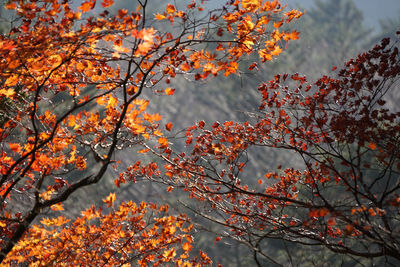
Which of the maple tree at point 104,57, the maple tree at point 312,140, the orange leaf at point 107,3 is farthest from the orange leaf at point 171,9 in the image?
the maple tree at point 312,140

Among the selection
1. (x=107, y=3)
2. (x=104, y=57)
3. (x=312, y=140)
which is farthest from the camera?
(x=312, y=140)

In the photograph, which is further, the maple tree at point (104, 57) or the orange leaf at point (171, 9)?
the orange leaf at point (171, 9)

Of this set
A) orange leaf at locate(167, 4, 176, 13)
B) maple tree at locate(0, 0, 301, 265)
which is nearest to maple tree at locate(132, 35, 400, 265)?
maple tree at locate(0, 0, 301, 265)

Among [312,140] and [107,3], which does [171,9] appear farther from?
[312,140]

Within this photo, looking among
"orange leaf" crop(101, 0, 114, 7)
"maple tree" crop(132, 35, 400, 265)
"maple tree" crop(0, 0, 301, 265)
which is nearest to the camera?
"maple tree" crop(0, 0, 301, 265)

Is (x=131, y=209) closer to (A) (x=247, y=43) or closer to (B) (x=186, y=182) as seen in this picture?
(B) (x=186, y=182)

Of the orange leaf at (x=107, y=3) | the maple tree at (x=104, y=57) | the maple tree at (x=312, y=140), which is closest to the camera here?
the maple tree at (x=104, y=57)

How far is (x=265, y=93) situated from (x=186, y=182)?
2481 mm

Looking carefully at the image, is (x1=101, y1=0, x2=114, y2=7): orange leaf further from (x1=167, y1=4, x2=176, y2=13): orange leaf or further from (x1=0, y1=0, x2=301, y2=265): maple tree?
(x1=167, y1=4, x2=176, y2=13): orange leaf

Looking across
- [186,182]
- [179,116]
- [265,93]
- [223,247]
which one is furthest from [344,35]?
[186,182]

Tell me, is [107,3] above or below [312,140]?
below

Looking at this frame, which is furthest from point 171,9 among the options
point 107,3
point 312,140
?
point 312,140

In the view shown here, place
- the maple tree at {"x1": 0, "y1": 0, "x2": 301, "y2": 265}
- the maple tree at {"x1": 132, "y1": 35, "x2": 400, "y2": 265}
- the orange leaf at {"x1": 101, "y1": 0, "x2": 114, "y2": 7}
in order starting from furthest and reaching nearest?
the maple tree at {"x1": 132, "y1": 35, "x2": 400, "y2": 265} → the orange leaf at {"x1": 101, "y1": 0, "x2": 114, "y2": 7} → the maple tree at {"x1": 0, "y1": 0, "x2": 301, "y2": 265}

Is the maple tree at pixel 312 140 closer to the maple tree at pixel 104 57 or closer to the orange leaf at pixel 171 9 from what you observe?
the maple tree at pixel 104 57
